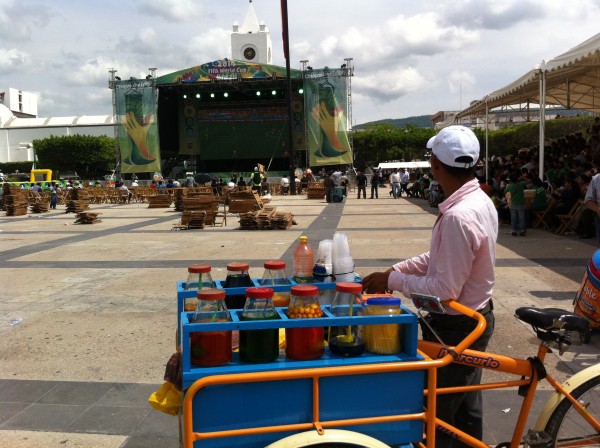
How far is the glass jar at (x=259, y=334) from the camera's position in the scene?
2.12m

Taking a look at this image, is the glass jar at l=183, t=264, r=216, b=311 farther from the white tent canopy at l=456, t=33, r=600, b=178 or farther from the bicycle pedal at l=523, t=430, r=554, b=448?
the white tent canopy at l=456, t=33, r=600, b=178

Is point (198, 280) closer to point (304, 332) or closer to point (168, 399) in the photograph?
point (168, 399)

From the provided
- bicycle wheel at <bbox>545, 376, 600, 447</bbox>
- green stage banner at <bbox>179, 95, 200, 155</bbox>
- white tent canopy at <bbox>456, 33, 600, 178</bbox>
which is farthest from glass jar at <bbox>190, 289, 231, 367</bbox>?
green stage banner at <bbox>179, 95, 200, 155</bbox>

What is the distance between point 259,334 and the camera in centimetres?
212

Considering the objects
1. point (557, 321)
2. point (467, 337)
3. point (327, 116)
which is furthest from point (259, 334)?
point (327, 116)

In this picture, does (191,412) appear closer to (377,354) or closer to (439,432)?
(377,354)

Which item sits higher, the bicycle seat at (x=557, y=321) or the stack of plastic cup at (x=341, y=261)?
the stack of plastic cup at (x=341, y=261)

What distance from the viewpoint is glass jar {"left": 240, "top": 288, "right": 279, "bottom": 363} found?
6.96ft

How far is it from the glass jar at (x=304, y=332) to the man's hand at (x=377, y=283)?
458 millimetres

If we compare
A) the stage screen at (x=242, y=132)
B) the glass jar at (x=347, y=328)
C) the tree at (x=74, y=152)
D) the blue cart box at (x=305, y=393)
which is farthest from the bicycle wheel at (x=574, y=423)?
the tree at (x=74, y=152)

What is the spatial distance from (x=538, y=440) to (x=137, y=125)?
3874 centimetres

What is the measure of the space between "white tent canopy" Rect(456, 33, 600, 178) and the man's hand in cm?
876

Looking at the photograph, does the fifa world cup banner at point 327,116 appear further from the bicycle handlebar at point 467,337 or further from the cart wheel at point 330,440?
the cart wheel at point 330,440

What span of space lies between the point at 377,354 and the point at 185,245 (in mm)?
10396
